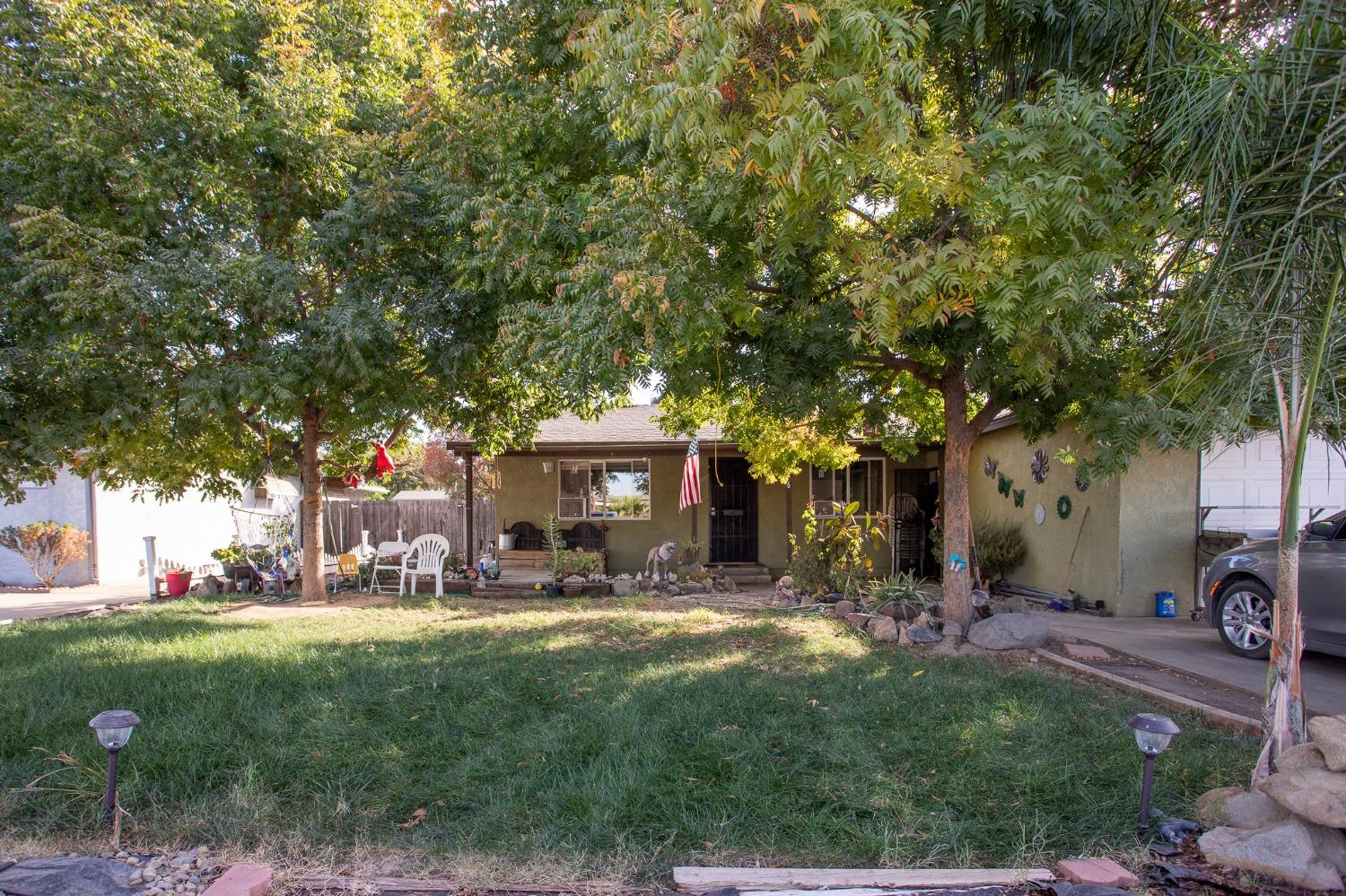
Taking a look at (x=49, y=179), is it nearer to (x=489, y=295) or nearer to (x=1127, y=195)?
(x=489, y=295)

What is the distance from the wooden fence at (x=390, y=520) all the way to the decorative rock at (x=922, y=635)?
12.3m

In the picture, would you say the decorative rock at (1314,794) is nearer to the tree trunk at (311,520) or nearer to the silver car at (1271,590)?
the silver car at (1271,590)

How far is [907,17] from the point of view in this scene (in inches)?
191

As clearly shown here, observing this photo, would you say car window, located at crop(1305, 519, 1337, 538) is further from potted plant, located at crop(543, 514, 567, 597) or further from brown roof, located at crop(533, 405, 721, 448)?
potted plant, located at crop(543, 514, 567, 597)

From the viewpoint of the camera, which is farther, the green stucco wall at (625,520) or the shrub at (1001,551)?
the green stucco wall at (625,520)

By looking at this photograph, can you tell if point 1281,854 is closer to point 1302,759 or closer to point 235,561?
point 1302,759

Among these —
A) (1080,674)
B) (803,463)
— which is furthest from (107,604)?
(1080,674)

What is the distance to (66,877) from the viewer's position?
316 centimetres

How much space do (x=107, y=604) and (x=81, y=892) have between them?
10.9 meters

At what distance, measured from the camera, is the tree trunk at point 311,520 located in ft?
37.7

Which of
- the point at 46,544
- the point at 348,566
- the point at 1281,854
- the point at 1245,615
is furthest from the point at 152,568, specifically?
the point at 1245,615

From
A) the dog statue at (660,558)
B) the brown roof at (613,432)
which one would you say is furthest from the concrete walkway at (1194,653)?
the brown roof at (613,432)

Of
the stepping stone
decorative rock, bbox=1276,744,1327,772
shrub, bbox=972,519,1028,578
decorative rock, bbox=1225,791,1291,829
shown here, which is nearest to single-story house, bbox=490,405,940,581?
shrub, bbox=972,519,1028,578

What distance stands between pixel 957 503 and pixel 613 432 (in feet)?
27.3
